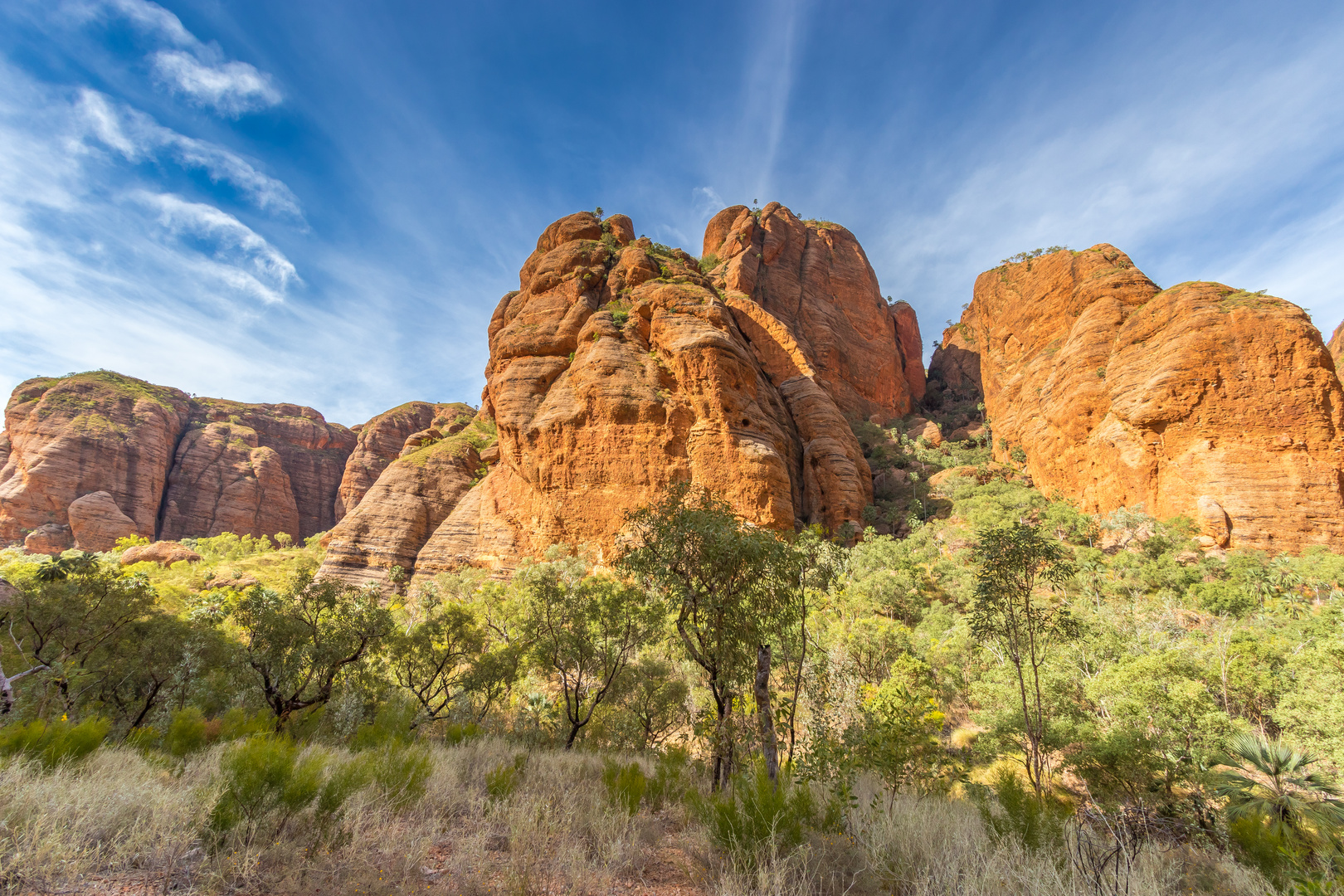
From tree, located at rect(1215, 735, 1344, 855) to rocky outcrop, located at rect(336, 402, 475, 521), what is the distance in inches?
2610

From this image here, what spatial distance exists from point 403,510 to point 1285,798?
45479 mm

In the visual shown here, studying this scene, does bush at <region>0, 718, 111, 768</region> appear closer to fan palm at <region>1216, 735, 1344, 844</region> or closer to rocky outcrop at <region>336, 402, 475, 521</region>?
fan palm at <region>1216, 735, 1344, 844</region>

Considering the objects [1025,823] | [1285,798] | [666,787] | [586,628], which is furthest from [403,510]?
[1285,798]

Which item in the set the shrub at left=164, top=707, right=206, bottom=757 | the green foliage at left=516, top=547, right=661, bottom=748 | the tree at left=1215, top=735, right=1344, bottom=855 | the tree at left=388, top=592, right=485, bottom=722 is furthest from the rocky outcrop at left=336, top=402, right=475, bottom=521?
the tree at left=1215, top=735, right=1344, bottom=855

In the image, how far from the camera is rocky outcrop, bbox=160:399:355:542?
63094mm

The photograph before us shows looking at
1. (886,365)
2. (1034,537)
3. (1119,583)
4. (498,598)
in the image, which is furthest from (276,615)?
(886,365)

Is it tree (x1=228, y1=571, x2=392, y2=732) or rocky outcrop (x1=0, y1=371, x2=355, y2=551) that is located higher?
rocky outcrop (x1=0, y1=371, x2=355, y2=551)

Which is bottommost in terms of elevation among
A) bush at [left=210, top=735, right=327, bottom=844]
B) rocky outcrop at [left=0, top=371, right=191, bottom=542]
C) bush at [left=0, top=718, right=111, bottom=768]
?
bush at [left=0, top=718, right=111, bottom=768]

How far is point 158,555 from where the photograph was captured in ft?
133

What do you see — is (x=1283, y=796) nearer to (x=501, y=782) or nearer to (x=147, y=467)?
(x=501, y=782)

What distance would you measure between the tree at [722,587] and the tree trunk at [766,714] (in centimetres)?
24

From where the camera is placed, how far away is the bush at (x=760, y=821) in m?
4.89

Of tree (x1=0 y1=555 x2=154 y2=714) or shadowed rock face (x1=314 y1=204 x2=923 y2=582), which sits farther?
shadowed rock face (x1=314 y1=204 x2=923 y2=582)

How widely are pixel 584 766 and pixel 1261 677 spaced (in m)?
21.9
